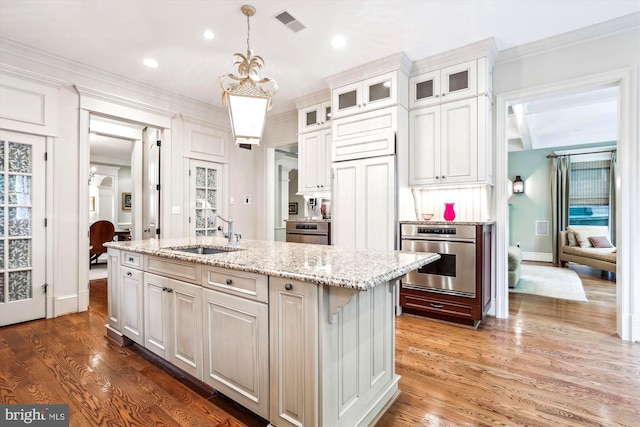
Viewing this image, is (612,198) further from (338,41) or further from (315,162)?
(338,41)

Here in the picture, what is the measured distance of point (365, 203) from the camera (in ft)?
11.7

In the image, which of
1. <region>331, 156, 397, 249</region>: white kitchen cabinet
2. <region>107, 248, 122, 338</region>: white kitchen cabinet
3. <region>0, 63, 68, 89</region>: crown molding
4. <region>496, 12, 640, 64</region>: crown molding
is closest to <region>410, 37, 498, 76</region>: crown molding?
<region>496, 12, 640, 64</region>: crown molding

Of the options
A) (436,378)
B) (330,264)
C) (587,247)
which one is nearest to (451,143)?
(436,378)

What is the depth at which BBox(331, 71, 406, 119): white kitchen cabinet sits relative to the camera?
3384mm

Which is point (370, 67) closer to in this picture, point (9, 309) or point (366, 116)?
point (366, 116)

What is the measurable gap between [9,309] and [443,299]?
443cm

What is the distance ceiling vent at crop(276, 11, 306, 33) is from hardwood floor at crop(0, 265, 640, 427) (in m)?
2.94

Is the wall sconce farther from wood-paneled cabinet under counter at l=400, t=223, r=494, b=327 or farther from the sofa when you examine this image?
wood-paneled cabinet under counter at l=400, t=223, r=494, b=327

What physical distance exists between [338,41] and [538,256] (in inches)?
281

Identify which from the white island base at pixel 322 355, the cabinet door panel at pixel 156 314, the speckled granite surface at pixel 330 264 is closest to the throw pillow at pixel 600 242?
the speckled granite surface at pixel 330 264

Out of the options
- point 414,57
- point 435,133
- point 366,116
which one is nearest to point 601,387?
point 435,133

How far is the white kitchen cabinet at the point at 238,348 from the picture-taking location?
1.52 metres

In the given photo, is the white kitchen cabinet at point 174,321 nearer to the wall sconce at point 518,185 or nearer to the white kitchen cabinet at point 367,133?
the white kitchen cabinet at point 367,133

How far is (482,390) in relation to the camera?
6.42 feet
